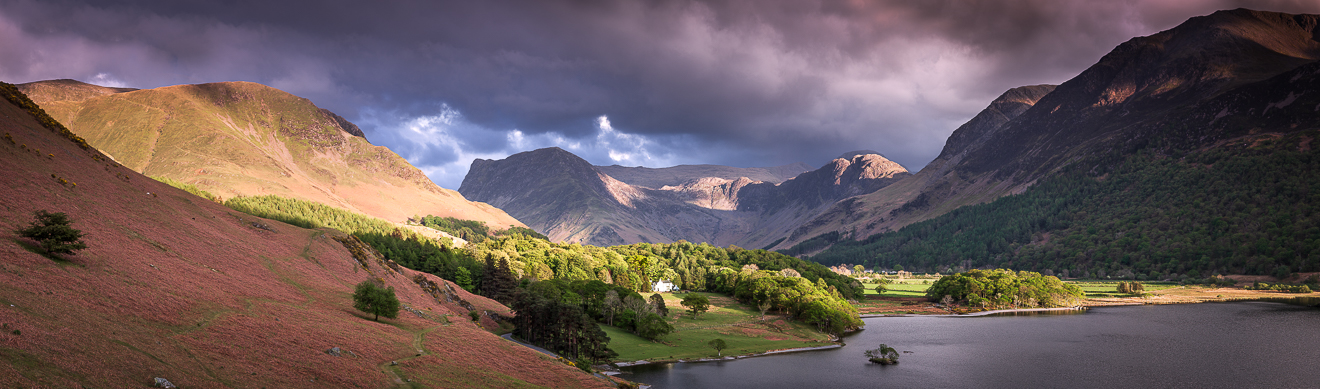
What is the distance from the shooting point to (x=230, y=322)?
Result: 4269cm

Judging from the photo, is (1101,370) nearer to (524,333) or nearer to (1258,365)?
(1258,365)

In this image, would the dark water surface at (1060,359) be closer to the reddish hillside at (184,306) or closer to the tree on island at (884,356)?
the tree on island at (884,356)

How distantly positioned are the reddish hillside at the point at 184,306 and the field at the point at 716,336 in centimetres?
3871

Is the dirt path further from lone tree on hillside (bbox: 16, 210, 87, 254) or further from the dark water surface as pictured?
the dark water surface

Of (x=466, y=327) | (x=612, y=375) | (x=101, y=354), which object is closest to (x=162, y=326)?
(x=101, y=354)

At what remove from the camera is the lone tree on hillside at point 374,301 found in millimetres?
63719

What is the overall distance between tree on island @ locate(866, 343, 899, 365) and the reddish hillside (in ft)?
177

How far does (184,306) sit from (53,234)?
379 inches

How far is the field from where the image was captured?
105 metres

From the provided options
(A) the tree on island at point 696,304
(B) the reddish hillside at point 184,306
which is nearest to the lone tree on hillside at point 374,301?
(B) the reddish hillside at point 184,306

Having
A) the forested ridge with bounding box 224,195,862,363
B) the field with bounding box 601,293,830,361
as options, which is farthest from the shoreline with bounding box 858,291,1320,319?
the field with bounding box 601,293,830,361

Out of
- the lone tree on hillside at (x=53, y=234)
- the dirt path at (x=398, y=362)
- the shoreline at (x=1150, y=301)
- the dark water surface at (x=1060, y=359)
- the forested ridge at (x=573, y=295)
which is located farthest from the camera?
the shoreline at (x=1150, y=301)

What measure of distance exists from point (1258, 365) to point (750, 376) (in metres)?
74.7

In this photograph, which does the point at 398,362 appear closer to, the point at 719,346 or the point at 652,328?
the point at 719,346
